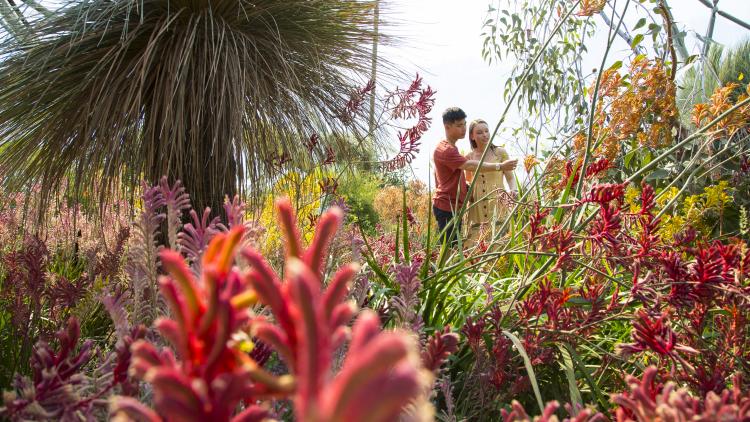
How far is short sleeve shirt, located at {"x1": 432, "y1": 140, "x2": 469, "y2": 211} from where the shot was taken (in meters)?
3.00

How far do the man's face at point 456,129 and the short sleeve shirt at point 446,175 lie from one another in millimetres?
109

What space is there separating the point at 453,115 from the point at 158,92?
195 cm

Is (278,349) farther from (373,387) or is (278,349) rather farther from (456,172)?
(456,172)

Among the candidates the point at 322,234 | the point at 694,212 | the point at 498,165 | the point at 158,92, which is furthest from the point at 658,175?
the point at 322,234

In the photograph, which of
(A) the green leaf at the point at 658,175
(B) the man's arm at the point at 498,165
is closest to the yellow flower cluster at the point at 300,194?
(B) the man's arm at the point at 498,165

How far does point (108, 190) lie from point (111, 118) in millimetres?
252

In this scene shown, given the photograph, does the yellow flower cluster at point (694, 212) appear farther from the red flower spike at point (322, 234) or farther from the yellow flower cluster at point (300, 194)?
the red flower spike at point (322, 234)

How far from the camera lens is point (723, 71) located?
8.40 metres

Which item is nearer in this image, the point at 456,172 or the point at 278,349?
the point at 278,349

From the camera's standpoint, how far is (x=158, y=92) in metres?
1.71

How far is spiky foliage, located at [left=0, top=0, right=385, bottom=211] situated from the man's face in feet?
4.58

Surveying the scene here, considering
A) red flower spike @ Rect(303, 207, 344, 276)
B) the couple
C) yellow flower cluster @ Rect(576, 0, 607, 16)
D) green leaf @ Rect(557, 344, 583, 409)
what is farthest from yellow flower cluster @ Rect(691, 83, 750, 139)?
red flower spike @ Rect(303, 207, 344, 276)

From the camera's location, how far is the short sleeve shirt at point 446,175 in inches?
118

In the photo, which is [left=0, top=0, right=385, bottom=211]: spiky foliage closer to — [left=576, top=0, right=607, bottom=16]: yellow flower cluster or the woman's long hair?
[left=576, top=0, right=607, bottom=16]: yellow flower cluster
